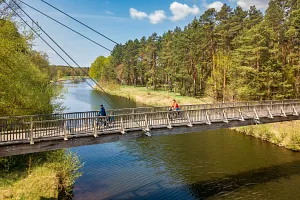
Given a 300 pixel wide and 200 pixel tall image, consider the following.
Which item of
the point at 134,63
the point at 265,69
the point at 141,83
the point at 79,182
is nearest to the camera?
the point at 79,182

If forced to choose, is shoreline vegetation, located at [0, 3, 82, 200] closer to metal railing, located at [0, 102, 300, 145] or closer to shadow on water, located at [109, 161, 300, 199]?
metal railing, located at [0, 102, 300, 145]

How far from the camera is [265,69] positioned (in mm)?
43281

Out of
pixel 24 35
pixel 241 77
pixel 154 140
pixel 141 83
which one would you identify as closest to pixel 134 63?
pixel 141 83

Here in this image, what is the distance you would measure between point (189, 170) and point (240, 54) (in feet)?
100

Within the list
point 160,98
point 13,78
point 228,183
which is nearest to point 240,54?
point 160,98

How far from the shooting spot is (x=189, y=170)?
1030 inches

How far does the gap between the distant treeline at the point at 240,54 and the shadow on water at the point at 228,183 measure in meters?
19.9

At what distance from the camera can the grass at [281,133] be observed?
3266 cm

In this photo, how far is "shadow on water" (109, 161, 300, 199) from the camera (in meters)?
21.2

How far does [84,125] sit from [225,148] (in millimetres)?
20640

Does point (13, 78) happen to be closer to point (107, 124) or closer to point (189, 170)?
point (107, 124)

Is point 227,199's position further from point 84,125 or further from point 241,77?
point 241,77

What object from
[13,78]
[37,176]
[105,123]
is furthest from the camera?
[13,78]

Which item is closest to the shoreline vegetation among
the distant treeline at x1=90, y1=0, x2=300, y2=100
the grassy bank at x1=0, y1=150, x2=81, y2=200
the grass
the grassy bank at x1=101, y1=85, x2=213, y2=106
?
the grassy bank at x1=0, y1=150, x2=81, y2=200
